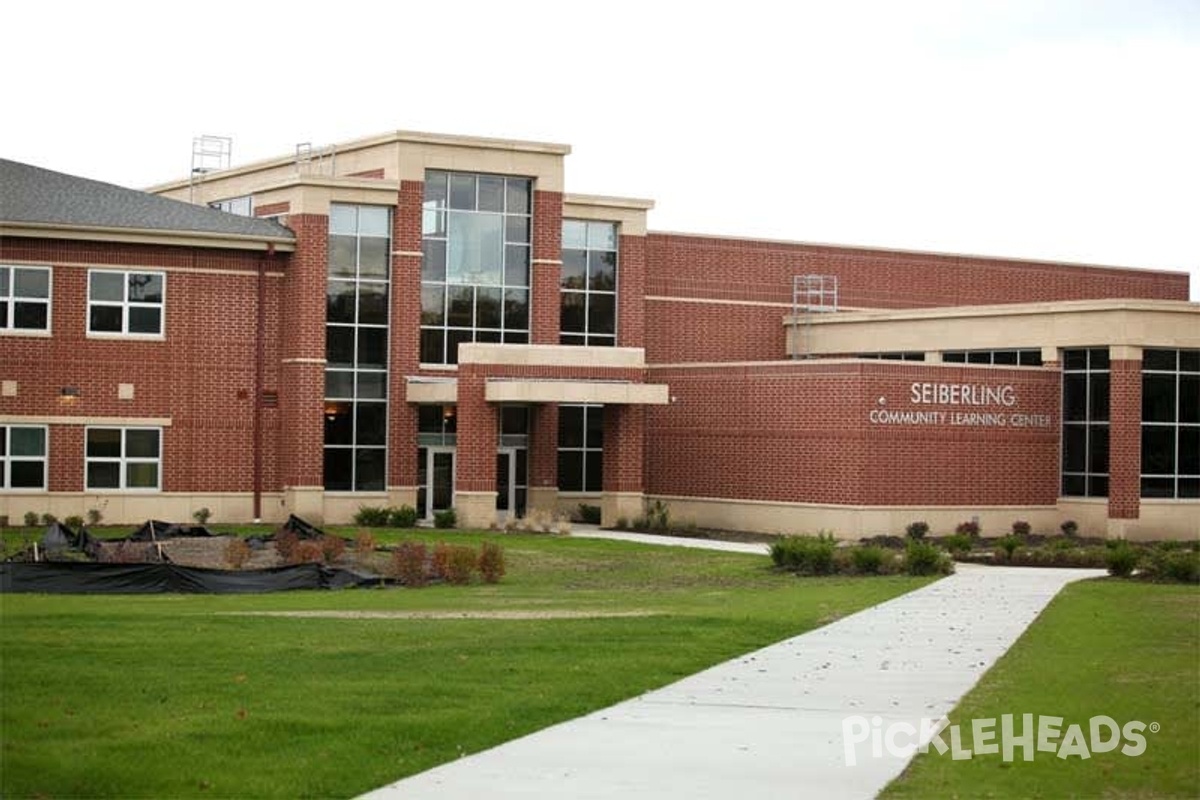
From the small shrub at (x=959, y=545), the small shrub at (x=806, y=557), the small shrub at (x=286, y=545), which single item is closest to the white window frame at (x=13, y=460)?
the small shrub at (x=286, y=545)

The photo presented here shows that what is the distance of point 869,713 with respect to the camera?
15.8 metres

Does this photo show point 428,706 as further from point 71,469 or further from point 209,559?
point 71,469

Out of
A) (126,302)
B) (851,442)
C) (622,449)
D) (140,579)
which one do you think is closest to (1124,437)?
(851,442)

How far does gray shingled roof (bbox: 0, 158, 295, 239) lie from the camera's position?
4562 cm

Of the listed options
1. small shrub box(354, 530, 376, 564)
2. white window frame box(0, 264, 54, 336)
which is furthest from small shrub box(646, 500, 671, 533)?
white window frame box(0, 264, 54, 336)

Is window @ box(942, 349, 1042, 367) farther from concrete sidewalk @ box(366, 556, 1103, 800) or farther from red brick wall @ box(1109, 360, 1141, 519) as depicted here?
concrete sidewalk @ box(366, 556, 1103, 800)

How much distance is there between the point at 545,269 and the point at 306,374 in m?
7.25

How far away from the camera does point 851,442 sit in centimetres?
4488

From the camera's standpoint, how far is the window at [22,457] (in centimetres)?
4494

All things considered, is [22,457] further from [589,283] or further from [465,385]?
[589,283]

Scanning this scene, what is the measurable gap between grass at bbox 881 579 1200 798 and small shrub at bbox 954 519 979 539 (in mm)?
18687

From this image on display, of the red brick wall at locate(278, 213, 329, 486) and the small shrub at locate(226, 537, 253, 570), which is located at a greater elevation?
the red brick wall at locate(278, 213, 329, 486)

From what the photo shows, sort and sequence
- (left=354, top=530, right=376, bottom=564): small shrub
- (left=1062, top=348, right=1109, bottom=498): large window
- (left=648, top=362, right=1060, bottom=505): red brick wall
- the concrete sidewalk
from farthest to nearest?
(left=1062, top=348, right=1109, bottom=498): large window → (left=648, top=362, right=1060, bottom=505): red brick wall → (left=354, top=530, right=376, bottom=564): small shrub → the concrete sidewalk

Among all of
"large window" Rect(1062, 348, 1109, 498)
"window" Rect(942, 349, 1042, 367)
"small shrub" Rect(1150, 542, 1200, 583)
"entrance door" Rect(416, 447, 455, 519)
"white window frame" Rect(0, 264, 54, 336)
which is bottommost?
"small shrub" Rect(1150, 542, 1200, 583)
